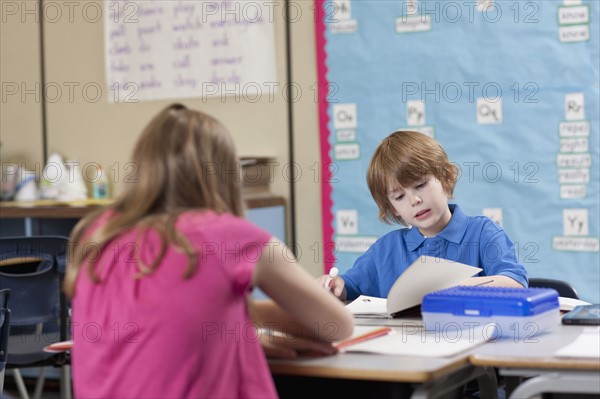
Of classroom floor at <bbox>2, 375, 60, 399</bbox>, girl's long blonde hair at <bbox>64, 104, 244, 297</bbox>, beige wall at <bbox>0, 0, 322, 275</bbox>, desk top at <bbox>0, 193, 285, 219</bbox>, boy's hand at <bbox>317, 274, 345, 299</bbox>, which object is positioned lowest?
classroom floor at <bbox>2, 375, 60, 399</bbox>

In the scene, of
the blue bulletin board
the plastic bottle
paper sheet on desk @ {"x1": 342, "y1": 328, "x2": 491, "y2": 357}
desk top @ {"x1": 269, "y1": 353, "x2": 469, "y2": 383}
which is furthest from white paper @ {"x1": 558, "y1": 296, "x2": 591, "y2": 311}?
the plastic bottle

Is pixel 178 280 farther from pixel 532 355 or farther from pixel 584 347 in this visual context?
pixel 584 347

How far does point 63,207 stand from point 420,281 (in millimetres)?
2203

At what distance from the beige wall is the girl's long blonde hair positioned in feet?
7.46

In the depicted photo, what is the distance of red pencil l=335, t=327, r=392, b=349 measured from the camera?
1.59 metres

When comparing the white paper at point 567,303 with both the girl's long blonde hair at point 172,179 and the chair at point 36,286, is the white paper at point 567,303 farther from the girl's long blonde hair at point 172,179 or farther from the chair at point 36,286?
the chair at point 36,286

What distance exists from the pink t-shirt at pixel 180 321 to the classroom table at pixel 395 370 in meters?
0.10

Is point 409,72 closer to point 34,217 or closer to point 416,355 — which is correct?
point 34,217

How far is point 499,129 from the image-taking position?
10.8 feet

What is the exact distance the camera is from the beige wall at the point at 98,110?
3.69 meters

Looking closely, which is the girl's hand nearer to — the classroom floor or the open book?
the open book

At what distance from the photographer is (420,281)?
182cm

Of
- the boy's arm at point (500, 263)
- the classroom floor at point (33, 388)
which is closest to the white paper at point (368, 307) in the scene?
the boy's arm at point (500, 263)

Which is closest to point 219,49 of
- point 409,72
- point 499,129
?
point 409,72
